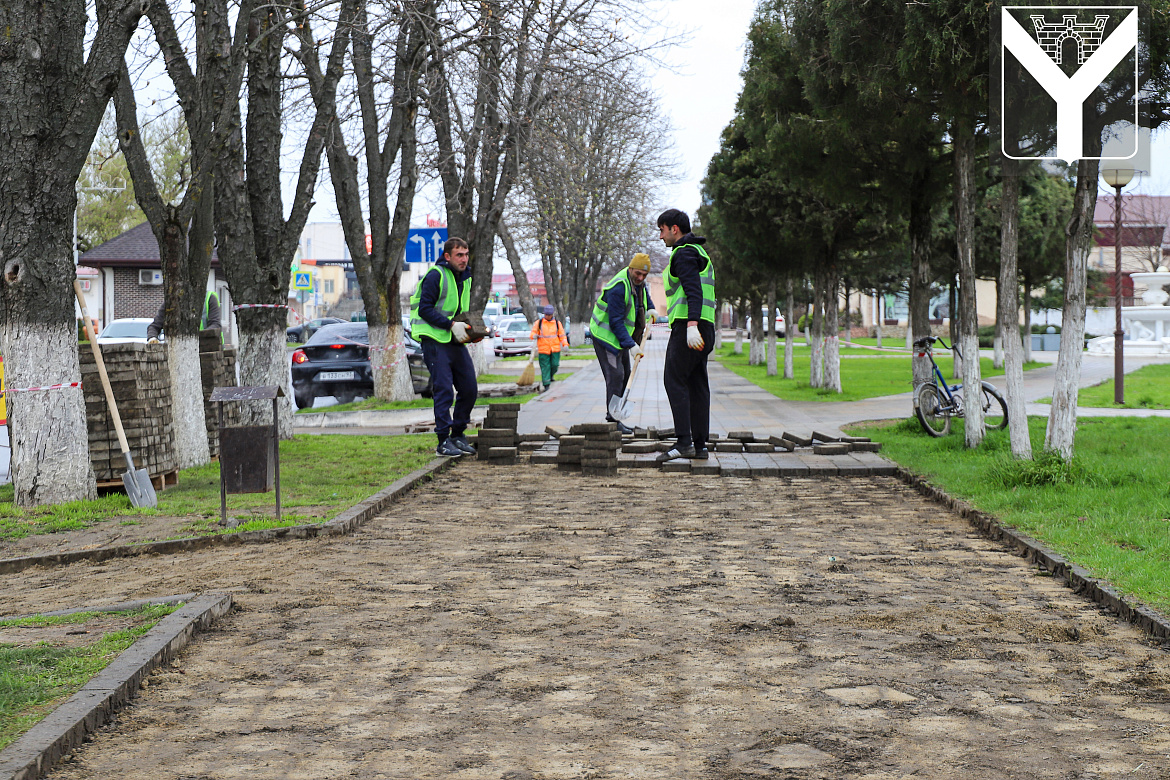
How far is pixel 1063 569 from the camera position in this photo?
5902 mm

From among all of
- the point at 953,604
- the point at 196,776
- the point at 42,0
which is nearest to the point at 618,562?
the point at 953,604

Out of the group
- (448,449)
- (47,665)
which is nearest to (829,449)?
(448,449)

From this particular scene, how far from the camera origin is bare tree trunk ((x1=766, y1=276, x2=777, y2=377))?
98.3 feet

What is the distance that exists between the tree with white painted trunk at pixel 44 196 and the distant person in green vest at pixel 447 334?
3.72 m

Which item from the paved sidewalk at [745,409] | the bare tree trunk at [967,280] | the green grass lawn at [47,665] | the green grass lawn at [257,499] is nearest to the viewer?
the green grass lawn at [47,665]

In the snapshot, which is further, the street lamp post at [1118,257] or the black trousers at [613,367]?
the street lamp post at [1118,257]

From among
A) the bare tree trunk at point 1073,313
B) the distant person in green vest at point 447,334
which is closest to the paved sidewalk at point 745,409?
the distant person in green vest at point 447,334

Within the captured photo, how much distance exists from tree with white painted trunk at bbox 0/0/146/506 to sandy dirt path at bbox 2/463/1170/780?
200cm

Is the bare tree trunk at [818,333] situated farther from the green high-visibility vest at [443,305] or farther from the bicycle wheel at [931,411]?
the green high-visibility vest at [443,305]

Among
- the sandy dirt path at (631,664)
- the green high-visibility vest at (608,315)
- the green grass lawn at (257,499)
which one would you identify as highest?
the green high-visibility vest at (608,315)

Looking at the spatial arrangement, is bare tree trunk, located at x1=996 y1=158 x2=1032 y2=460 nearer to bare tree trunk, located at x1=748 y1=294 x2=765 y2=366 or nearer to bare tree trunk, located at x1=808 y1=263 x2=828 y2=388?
bare tree trunk, located at x1=808 y1=263 x2=828 y2=388

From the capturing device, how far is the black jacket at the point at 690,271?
1036 centimetres

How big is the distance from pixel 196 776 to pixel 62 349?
5729 millimetres

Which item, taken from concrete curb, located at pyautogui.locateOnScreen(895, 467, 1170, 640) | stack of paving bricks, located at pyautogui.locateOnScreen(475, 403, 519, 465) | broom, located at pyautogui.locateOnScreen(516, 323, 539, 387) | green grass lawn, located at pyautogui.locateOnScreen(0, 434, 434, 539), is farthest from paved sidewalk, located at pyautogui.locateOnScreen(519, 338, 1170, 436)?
concrete curb, located at pyautogui.locateOnScreen(895, 467, 1170, 640)
